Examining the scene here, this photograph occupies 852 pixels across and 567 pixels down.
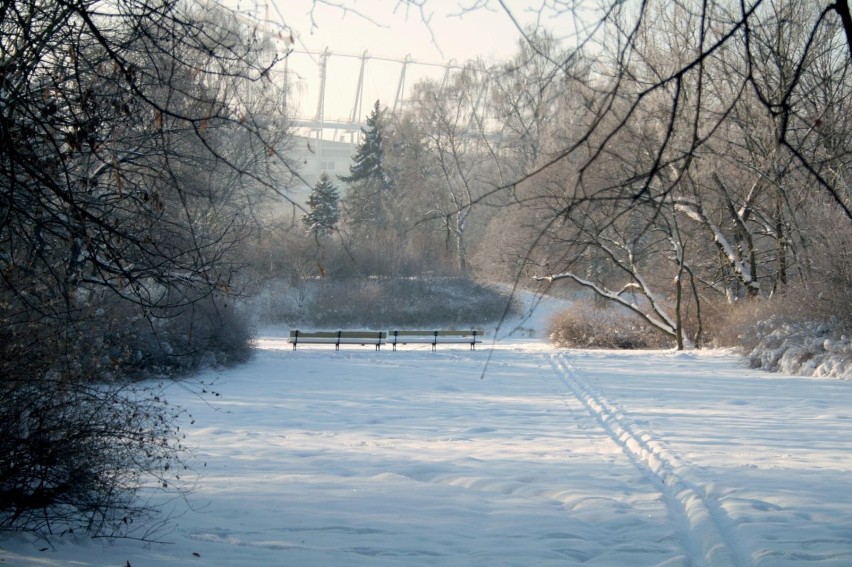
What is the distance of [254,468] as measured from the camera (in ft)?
27.0

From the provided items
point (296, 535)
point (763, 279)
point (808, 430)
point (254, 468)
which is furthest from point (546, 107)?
point (763, 279)

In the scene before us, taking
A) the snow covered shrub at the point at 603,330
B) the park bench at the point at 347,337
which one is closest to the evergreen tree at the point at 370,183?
the snow covered shrub at the point at 603,330

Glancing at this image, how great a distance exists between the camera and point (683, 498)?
6.73 metres

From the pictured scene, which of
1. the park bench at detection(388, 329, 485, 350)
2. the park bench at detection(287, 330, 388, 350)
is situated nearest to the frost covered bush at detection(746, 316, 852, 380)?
the park bench at detection(388, 329, 485, 350)

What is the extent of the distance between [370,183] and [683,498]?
42.9 m

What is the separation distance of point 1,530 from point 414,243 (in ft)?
131

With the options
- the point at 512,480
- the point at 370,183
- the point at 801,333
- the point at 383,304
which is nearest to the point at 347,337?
the point at 383,304

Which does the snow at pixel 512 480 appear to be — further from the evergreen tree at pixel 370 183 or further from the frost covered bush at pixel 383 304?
the evergreen tree at pixel 370 183

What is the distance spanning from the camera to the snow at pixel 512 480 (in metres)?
5.39

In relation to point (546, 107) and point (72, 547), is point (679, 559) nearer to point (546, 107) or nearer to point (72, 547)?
point (546, 107)

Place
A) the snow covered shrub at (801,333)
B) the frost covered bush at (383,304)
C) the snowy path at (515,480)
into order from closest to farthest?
the snowy path at (515,480) < the snow covered shrub at (801,333) < the frost covered bush at (383,304)

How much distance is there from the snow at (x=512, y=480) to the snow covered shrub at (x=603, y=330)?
12.7 m

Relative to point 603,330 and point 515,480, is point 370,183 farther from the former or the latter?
point 515,480

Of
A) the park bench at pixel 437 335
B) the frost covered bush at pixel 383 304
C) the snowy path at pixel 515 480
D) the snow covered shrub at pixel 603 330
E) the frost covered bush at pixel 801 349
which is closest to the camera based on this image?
the snowy path at pixel 515 480
